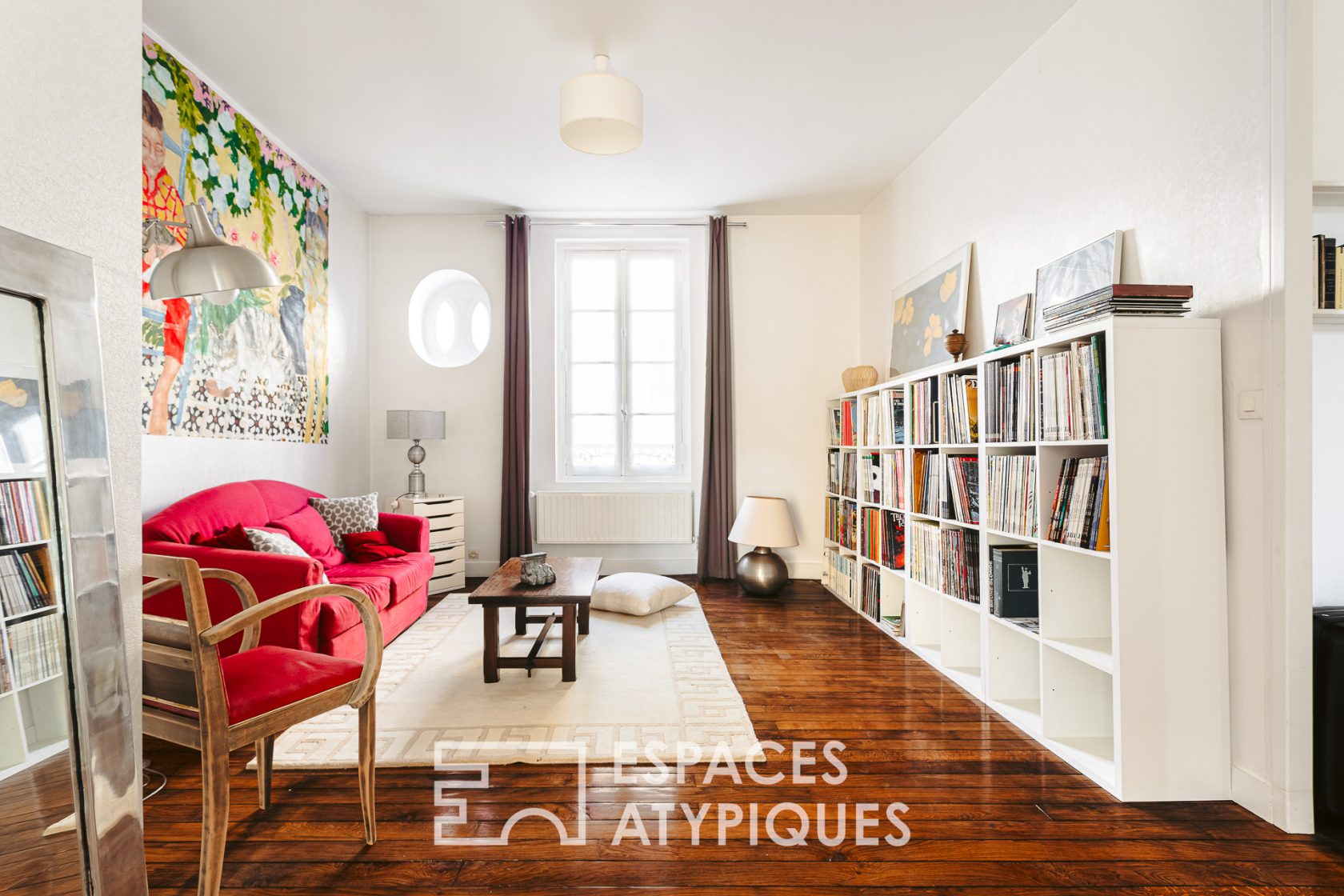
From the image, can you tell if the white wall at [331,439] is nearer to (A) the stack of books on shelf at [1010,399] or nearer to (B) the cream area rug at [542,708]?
(B) the cream area rug at [542,708]

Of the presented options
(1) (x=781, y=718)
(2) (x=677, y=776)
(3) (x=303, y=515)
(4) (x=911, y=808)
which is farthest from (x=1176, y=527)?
(3) (x=303, y=515)

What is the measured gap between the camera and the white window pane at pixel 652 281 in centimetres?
561

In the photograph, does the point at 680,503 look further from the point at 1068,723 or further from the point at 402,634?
the point at 1068,723

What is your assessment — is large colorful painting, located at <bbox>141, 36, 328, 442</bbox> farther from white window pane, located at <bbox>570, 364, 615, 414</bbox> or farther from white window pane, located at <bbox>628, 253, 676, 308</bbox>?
white window pane, located at <bbox>628, 253, 676, 308</bbox>

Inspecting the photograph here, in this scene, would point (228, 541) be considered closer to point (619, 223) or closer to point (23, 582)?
point (23, 582)

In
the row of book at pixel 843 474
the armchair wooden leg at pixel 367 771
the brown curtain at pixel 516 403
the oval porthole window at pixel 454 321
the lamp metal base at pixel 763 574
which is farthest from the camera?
the oval porthole window at pixel 454 321

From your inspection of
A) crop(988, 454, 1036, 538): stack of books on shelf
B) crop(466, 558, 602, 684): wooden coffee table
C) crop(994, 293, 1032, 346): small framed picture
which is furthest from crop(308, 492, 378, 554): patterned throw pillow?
crop(994, 293, 1032, 346): small framed picture

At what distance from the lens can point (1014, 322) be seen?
3.20m

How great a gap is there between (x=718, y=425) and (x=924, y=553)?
91.0 inches

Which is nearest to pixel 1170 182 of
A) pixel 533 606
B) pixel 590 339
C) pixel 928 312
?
pixel 928 312

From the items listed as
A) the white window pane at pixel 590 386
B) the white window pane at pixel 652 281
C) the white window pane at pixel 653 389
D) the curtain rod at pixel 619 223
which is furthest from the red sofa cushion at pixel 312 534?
the white window pane at pixel 652 281

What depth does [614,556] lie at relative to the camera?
557cm

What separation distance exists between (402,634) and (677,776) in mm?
2276

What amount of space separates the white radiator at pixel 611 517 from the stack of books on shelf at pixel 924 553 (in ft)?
7.25
